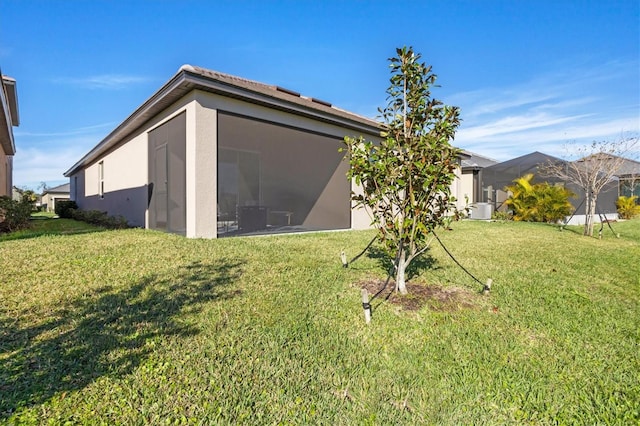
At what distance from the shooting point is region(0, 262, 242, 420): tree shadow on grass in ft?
6.68

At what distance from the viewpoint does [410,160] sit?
11.0 feet

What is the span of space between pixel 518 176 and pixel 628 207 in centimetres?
876

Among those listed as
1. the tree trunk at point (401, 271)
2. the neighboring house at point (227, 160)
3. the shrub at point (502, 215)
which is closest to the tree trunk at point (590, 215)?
the shrub at point (502, 215)

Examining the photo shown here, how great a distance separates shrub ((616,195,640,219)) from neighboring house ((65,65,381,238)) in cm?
1887

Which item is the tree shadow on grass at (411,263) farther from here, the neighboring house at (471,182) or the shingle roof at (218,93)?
the neighboring house at (471,182)

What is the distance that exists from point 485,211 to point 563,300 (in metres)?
14.2

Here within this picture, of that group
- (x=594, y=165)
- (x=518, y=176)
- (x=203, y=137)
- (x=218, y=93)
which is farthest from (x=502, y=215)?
(x=203, y=137)

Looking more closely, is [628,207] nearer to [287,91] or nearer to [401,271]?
[287,91]

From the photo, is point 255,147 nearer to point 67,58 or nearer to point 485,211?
point 67,58

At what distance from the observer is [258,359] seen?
7.76ft

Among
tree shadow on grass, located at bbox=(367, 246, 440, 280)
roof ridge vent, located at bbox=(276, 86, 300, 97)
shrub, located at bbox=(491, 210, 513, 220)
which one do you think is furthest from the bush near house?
shrub, located at bbox=(491, 210, 513, 220)

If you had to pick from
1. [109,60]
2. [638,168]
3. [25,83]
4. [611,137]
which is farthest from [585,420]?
[638,168]

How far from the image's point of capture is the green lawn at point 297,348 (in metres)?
1.88

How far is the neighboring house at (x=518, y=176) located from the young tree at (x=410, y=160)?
15.3 meters
